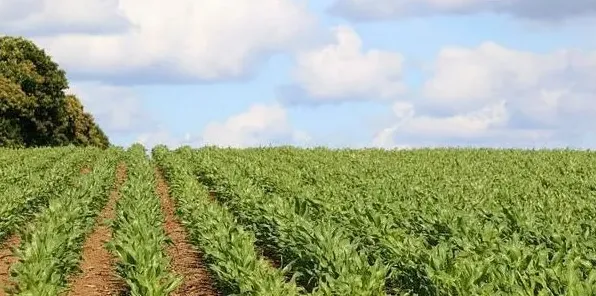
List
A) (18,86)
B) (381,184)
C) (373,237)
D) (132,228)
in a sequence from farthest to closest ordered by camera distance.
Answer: (18,86)
(381,184)
(132,228)
(373,237)

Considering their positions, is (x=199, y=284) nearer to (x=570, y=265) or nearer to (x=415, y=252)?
(x=415, y=252)

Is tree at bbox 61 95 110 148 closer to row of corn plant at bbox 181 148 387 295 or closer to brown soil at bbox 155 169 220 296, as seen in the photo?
brown soil at bbox 155 169 220 296

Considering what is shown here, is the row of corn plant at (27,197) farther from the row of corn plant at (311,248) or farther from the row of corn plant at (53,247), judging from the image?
the row of corn plant at (311,248)

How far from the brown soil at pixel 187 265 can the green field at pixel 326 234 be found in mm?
128

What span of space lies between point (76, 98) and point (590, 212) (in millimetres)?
55272

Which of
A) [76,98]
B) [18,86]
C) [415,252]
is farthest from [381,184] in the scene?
[76,98]

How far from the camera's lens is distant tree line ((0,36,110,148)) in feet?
191

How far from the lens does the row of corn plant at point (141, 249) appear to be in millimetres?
11258

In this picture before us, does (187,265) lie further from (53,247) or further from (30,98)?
(30,98)

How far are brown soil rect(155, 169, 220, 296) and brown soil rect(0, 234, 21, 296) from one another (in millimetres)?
2647

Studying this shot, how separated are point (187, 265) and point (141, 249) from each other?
10.1 ft

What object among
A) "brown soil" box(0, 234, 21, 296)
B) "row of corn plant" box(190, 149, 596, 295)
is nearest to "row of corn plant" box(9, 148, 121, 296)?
"brown soil" box(0, 234, 21, 296)

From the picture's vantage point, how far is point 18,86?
5859cm

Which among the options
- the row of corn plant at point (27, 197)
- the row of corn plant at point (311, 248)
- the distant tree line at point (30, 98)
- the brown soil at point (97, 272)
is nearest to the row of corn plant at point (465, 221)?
the row of corn plant at point (311, 248)
